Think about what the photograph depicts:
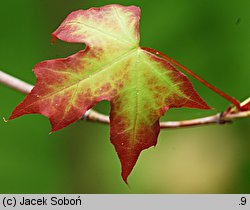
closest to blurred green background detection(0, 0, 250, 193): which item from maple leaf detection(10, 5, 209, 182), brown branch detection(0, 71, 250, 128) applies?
brown branch detection(0, 71, 250, 128)

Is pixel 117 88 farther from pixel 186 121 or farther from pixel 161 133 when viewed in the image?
pixel 161 133

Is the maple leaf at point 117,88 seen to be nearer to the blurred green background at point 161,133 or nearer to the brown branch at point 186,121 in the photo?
the brown branch at point 186,121

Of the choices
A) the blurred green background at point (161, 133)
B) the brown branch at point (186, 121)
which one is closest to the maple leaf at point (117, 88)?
the brown branch at point (186, 121)

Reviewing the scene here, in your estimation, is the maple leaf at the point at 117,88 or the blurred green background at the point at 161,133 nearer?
the maple leaf at the point at 117,88

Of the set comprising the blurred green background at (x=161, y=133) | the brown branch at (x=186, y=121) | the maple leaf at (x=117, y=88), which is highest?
the maple leaf at (x=117, y=88)

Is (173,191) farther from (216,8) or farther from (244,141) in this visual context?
(216,8)

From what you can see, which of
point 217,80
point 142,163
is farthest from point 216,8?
point 142,163

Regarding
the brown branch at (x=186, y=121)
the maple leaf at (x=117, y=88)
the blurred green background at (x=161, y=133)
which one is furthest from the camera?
the blurred green background at (x=161, y=133)
